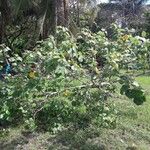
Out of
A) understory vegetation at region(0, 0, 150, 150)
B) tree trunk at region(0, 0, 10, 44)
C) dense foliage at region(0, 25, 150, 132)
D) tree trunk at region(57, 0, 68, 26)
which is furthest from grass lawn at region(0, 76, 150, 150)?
tree trunk at region(0, 0, 10, 44)

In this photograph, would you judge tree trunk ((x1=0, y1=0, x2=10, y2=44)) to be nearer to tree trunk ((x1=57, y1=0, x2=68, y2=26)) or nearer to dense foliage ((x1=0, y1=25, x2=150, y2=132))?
tree trunk ((x1=57, y1=0, x2=68, y2=26))

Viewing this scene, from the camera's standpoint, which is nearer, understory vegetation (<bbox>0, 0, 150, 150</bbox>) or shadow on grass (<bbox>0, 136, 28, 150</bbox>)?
understory vegetation (<bbox>0, 0, 150, 150</bbox>)

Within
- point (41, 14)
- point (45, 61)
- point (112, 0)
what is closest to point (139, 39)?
point (45, 61)

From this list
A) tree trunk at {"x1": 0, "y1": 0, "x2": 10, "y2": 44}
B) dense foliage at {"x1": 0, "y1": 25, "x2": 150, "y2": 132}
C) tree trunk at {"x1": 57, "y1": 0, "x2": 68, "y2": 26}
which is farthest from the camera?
tree trunk at {"x1": 0, "y1": 0, "x2": 10, "y2": 44}

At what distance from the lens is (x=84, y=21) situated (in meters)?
32.6

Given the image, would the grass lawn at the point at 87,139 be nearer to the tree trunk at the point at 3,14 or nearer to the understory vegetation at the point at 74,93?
the understory vegetation at the point at 74,93

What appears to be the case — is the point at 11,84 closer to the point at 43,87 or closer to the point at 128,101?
the point at 43,87

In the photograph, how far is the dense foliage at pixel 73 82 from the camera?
6887mm

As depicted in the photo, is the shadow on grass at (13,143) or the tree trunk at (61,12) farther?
the tree trunk at (61,12)

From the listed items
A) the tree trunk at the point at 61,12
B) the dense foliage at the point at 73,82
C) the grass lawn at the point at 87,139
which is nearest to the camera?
the dense foliage at the point at 73,82

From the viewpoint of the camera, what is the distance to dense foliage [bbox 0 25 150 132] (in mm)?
6887

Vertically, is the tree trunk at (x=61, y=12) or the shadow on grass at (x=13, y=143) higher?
the tree trunk at (x=61, y=12)

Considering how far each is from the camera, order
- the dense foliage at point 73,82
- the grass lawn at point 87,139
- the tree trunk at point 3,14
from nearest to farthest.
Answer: the dense foliage at point 73,82, the grass lawn at point 87,139, the tree trunk at point 3,14

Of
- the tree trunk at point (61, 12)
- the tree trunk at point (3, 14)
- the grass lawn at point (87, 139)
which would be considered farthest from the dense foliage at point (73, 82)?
the tree trunk at point (3, 14)
